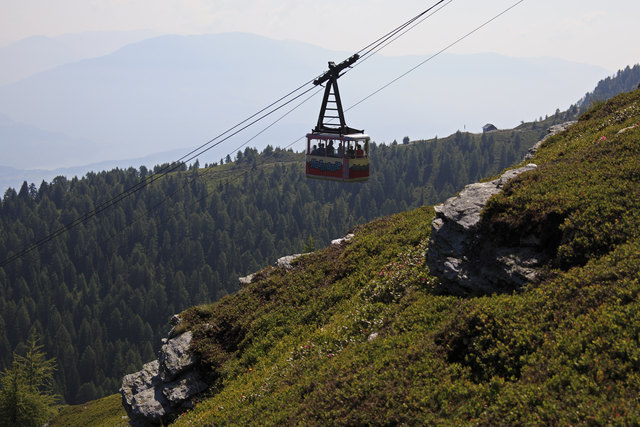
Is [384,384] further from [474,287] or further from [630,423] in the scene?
[630,423]

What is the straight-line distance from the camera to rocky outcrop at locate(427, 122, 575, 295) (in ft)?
48.9

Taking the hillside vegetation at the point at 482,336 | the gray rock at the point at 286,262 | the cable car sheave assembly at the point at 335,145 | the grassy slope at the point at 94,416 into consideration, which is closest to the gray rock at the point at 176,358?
the hillside vegetation at the point at 482,336

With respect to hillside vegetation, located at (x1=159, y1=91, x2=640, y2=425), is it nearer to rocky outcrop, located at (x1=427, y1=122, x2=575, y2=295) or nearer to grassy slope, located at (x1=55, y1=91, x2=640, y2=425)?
grassy slope, located at (x1=55, y1=91, x2=640, y2=425)

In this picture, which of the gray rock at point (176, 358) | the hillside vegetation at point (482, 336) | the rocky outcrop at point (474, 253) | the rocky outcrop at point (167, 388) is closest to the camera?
the hillside vegetation at point (482, 336)

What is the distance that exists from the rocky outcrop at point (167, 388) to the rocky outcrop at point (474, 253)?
12514 mm

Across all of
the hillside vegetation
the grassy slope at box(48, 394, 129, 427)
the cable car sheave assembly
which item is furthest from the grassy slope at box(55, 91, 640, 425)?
the grassy slope at box(48, 394, 129, 427)

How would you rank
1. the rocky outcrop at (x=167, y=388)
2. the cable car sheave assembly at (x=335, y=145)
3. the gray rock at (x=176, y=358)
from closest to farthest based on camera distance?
the rocky outcrop at (x=167, y=388) < the gray rock at (x=176, y=358) < the cable car sheave assembly at (x=335, y=145)

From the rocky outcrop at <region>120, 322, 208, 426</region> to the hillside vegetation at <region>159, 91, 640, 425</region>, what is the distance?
2.59 ft

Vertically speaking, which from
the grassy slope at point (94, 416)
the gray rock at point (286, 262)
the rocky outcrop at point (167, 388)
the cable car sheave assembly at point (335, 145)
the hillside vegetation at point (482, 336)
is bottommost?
the grassy slope at point (94, 416)

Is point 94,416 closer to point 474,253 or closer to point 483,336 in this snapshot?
point 474,253

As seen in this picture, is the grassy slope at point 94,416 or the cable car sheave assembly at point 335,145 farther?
the grassy slope at point 94,416

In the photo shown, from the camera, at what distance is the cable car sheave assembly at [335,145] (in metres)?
26.9

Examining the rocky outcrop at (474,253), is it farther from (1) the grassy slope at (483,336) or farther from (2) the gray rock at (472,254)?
(1) the grassy slope at (483,336)

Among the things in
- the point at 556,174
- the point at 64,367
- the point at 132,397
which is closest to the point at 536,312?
the point at 556,174
